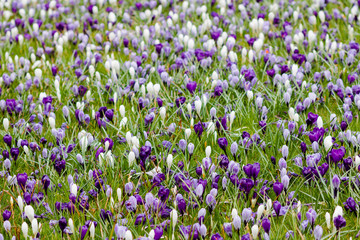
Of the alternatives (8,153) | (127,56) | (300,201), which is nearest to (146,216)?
(300,201)

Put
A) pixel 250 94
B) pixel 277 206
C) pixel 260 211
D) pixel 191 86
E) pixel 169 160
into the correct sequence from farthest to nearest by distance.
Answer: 1. pixel 191 86
2. pixel 250 94
3. pixel 169 160
4. pixel 277 206
5. pixel 260 211

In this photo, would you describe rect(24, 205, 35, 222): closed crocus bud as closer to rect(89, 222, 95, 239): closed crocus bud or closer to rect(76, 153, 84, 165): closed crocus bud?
rect(89, 222, 95, 239): closed crocus bud

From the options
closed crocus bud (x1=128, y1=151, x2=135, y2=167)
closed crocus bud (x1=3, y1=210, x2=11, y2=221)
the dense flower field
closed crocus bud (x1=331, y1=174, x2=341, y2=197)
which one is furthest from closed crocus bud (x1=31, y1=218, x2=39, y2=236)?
closed crocus bud (x1=331, y1=174, x2=341, y2=197)

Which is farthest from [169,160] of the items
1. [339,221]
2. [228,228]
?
[339,221]

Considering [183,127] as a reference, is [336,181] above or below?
above

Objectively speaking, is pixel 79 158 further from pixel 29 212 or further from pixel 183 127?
pixel 183 127

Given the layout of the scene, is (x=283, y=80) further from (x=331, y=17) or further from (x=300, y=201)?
(x=331, y=17)

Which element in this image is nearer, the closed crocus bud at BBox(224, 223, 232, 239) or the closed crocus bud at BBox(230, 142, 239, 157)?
the closed crocus bud at BBox(224, 223, 232, 239)

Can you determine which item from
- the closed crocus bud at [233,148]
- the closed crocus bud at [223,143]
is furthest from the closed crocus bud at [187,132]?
the closed crocus bud at [233,148]
